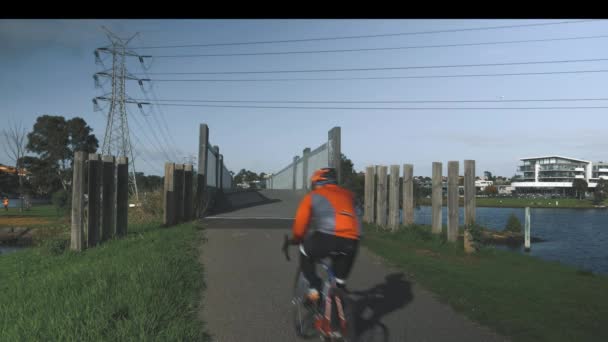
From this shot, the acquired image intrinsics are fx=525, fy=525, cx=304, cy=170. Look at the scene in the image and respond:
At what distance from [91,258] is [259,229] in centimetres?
496

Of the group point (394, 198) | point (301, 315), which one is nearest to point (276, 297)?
point (301, 315)

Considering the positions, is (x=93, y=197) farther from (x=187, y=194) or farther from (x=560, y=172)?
(x=560, y=172)

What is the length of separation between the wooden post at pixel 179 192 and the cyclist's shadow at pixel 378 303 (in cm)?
846

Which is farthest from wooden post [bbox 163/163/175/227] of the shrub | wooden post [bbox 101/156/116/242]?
the shrub

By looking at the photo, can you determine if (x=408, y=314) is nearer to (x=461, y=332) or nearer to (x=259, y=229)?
(x=461, y=332)

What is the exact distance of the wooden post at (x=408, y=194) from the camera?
13820 millimetres

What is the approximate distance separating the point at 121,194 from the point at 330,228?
905 cm

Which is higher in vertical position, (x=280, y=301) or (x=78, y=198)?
(x=78, y=198)

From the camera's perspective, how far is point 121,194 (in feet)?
40.7

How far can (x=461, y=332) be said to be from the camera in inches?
211

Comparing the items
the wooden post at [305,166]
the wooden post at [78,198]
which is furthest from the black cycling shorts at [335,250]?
the wooden post at [305,166]

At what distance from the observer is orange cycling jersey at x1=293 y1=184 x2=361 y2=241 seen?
4574mm
